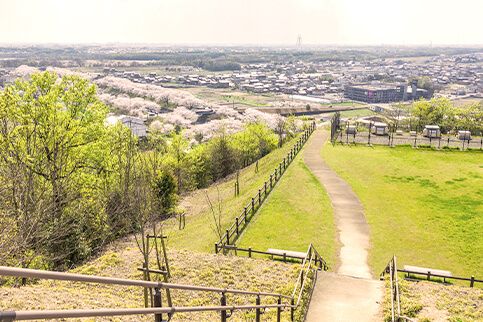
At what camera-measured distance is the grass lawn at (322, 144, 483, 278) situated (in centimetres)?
1975

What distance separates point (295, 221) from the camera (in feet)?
75.1

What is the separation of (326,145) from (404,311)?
29725 mm

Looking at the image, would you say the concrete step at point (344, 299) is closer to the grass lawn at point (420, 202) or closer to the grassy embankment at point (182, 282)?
the grassy embankment at point (182, 282)

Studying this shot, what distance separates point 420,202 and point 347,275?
37.3 ft

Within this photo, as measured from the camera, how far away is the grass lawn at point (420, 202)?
1975 cm

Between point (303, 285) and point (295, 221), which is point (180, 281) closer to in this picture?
point (303, 285)

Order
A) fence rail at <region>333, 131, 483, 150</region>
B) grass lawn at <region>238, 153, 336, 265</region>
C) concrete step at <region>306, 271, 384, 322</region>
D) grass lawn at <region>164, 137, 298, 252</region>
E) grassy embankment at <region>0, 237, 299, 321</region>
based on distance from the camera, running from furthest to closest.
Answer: fence rail at <region>333, 131, 483, 150</region> < grass lawn at <region>164, 137, 298, 252</region> < grass lawn at <region>238, 153, 336, 265</region> < concrete step at <region>306, 271, 384, 322</region> < grassy embankment at <region>0, 237, 299, 321</region>

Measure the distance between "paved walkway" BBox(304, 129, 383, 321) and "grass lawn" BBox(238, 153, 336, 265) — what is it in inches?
26.9

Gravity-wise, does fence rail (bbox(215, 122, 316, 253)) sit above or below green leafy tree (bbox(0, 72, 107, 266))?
below

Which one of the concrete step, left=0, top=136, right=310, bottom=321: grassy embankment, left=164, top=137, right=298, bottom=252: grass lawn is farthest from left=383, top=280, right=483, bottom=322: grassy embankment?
left=164, top=137, right=298, bottom=252: grass lawn

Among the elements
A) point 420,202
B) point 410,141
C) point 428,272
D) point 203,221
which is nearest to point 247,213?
point 203,221

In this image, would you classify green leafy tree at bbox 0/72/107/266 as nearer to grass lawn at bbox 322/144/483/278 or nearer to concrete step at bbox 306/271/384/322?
concrete step at bbox 306/271/384/322

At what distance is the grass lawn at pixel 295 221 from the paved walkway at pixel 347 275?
0.68 metres

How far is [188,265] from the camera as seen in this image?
54.0 ft
